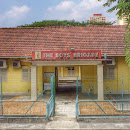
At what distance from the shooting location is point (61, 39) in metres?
16.8

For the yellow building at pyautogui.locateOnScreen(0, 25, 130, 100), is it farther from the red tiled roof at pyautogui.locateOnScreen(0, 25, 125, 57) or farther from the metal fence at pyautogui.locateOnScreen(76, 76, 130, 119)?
the metal fence at pyautogui.locateOnScreen(76, 76, 130, 119)

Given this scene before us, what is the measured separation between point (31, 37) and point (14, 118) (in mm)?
9518

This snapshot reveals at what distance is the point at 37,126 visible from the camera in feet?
27.6

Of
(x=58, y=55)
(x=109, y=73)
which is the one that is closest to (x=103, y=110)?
(x=58, y=55)

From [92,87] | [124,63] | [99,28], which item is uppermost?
[99,28]

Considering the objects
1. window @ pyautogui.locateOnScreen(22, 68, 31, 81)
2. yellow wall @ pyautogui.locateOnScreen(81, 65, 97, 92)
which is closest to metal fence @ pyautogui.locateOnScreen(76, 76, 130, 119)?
yellow wall @ pyautogui.locateOnScreen(81, 65, 97, 92)

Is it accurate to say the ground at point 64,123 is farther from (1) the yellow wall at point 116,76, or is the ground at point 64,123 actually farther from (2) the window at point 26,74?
(2) the window at point 26,74

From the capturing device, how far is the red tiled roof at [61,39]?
1549cm

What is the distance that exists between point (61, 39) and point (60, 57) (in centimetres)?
384

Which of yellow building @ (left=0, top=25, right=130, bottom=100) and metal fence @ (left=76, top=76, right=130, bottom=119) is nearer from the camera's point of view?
metal fence @ (left=76, top=76, right=130, bottom=119)

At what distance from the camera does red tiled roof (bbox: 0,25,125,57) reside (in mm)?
15492

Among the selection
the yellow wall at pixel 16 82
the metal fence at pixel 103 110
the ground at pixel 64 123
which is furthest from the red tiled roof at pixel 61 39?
the ground at pixel 64 123

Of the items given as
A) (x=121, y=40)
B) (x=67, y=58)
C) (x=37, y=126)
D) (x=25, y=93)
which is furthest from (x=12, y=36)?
(x=37, y=126)

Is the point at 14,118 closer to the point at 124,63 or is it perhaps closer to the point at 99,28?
the point at 124,63
